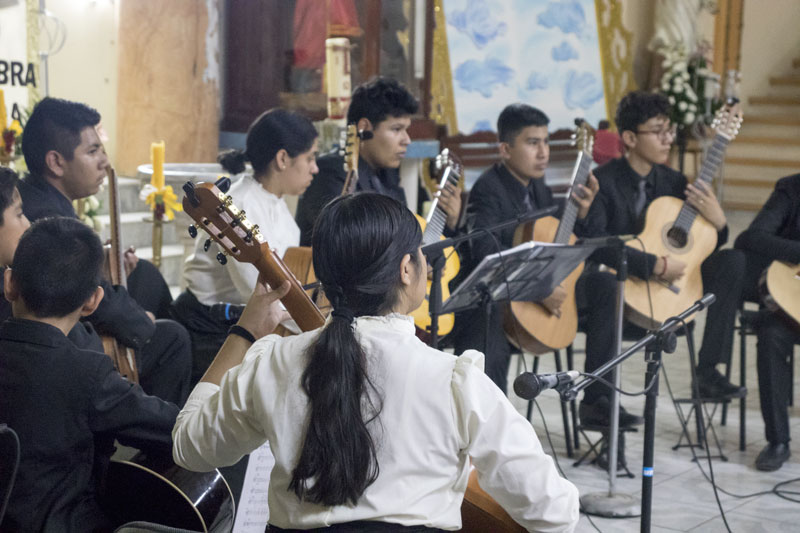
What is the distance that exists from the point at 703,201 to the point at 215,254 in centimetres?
216

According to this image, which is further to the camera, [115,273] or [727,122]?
[727,122]

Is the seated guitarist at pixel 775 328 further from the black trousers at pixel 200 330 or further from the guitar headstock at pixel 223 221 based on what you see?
the guitar headstock at pixel 223 221

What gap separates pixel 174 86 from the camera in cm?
631

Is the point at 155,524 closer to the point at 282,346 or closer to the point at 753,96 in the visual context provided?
the point at 282,346

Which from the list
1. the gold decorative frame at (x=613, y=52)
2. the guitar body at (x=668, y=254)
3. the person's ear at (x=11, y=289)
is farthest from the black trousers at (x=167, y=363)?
the gold decorative frame at (x=613, y=52)

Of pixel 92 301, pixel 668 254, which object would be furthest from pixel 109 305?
pixel 668 254

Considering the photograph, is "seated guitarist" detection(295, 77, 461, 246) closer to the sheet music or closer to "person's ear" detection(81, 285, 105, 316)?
the sheet music

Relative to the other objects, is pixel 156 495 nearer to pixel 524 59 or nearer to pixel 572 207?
pixel 572 207

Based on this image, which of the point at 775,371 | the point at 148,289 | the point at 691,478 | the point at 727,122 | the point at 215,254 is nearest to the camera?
the point at 215,254

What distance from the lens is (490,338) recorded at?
405cm

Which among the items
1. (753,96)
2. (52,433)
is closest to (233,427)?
(52,433)

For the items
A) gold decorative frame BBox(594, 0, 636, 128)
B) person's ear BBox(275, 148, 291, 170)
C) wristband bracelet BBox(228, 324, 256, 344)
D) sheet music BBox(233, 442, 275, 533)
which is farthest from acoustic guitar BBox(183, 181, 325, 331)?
gold decorative frame BBox(594, 0, 636, 128)

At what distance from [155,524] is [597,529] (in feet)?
5.36

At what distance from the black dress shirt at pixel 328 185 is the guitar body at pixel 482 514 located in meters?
1.99
